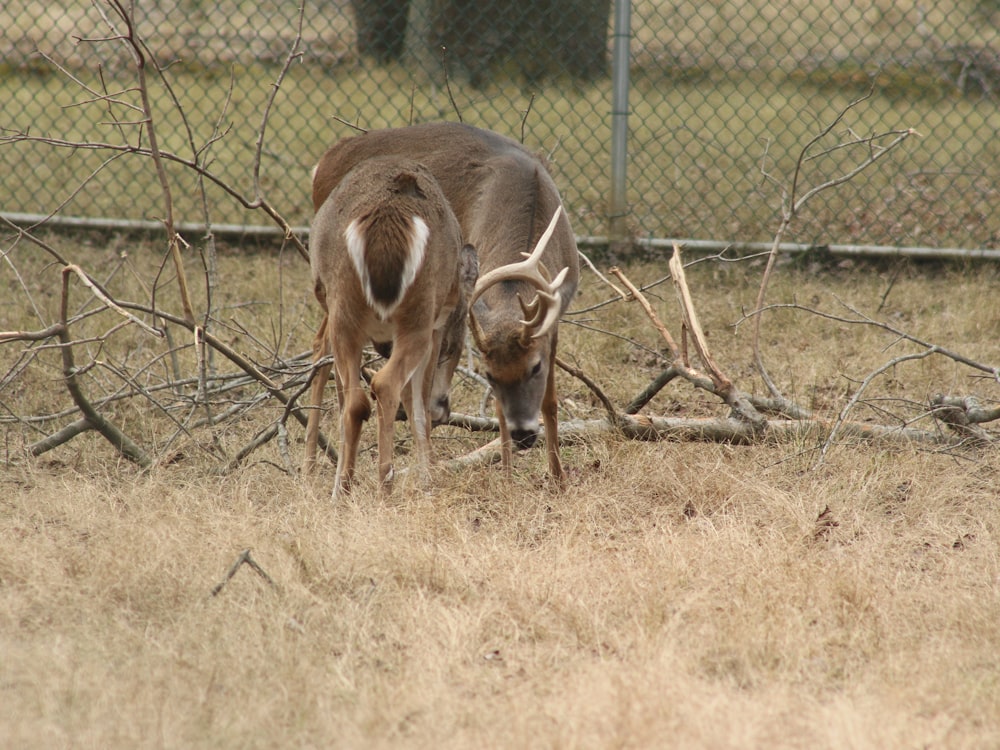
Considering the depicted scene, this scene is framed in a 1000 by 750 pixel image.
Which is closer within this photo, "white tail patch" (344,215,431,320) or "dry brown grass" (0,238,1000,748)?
"dry brown grass" (0,238,1000,748)

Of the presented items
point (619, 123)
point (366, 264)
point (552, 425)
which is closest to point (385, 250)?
point (366, 264)

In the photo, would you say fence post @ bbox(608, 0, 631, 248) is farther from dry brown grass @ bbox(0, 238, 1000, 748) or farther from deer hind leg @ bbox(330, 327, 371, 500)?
deer hind leg @ bbox(330, 327, 371, 500)

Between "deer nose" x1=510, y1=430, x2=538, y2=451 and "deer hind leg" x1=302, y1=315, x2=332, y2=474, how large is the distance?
2.56 ft

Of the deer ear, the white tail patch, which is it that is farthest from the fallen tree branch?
the deer ear

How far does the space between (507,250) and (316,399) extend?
3.48 ft

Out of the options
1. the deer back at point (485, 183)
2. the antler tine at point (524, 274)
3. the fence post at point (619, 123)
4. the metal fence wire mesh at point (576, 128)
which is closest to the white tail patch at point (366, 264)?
the antler tine at point (524, 274)

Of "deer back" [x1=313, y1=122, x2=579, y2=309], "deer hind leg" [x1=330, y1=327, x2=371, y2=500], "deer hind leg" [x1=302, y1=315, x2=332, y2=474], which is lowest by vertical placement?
"deer hind leg" [x1=302, y1=315, x2=332, y2=474]

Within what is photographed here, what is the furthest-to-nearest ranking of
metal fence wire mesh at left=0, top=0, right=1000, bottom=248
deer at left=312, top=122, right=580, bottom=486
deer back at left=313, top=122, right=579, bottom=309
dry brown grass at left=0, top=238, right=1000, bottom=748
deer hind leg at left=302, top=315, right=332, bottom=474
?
metal fence wire mesh at left=0, top=0, right=1000, bottom=248 → deer back at left=313, top=122, right=579, bottom=309 → deer hind leg at left=302, top=315, right=332, bottom=474 → deer at left=312, top=122, right=580, bottom=486 → dry brown grass at left=0, top=238, right=1000, bottom=748

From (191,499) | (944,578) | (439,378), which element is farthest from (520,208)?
(944,578)

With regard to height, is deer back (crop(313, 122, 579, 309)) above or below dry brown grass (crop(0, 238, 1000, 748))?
above

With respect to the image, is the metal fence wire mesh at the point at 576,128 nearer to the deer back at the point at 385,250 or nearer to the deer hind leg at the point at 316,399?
the deer hind leg at the point at 316,399

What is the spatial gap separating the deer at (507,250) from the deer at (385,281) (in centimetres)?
22

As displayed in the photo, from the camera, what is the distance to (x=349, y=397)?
4.40 meters

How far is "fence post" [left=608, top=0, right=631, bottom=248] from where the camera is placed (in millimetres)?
7418
